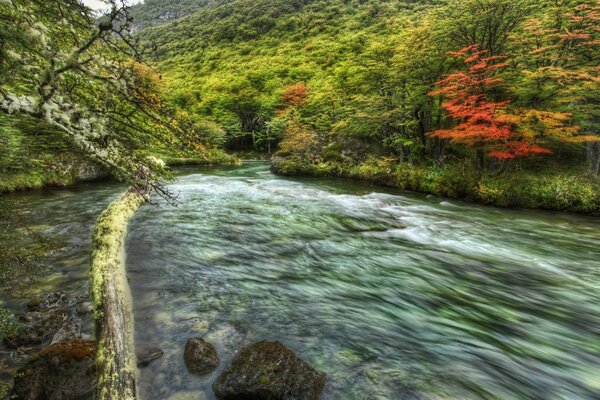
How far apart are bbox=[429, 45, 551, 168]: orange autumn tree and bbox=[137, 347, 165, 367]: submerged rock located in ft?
44.9

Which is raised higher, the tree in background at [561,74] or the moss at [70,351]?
the tree in background at [561,74]

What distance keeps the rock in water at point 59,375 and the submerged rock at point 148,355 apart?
0.50 meters

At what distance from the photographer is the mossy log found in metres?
3.00

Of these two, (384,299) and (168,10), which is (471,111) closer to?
(384,299)

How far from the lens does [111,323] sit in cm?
370

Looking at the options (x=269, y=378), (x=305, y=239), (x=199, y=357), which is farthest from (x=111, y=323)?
(x=305, y=239)

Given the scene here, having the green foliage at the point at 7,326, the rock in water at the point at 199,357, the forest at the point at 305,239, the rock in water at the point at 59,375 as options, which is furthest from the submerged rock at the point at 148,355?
the green foliage at the point at 7,326

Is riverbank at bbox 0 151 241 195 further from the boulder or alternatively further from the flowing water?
the boulder

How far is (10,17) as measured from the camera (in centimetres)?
361

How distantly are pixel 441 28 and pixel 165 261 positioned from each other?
1776cm

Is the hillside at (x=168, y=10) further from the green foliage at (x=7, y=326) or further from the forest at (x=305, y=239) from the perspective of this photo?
the green foliage at (x=7, y=326)

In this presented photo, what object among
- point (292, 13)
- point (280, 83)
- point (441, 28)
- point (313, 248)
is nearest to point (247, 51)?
point (292, 13)

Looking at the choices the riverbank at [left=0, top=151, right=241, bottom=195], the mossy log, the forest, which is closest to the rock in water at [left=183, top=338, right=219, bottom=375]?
the forest

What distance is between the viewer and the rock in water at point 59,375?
128 inches
